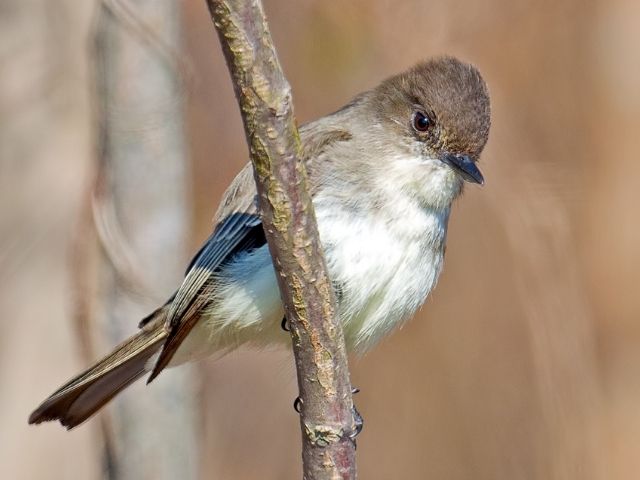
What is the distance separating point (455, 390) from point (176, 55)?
252cm

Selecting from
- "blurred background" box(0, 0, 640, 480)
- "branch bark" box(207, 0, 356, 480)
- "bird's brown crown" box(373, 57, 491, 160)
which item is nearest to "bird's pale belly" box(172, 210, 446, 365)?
"bird's brown crown" box(373, 57, 491, 160)

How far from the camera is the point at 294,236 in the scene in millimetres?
2217

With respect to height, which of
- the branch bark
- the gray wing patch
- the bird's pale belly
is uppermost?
the gray wing patch

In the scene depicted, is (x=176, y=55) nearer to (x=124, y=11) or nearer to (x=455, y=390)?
(x=124, y=11)

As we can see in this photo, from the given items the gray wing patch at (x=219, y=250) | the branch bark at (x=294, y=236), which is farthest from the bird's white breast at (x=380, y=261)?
the branch bark at (x=294, y=236)

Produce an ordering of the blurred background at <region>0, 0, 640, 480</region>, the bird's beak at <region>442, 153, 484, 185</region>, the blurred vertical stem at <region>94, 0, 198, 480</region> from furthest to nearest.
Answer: the blurred background at <region>0, 0, 640, 480</region>, the blurred vertical stem at <region>94, 0, 198, 480</region>, the bird's beak at <region>442, 153, 484, 185</region>

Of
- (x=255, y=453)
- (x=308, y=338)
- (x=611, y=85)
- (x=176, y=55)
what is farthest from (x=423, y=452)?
(x=308, y=338)

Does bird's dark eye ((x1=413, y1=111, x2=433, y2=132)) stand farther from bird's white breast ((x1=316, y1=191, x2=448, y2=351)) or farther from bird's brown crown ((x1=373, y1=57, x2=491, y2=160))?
bird's white breast ((x1=316, y1=191, x2=448, y2=351))

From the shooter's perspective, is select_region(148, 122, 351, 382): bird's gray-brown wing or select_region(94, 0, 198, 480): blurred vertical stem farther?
select_region(94, 0, 198, 480): blurred vertical stem

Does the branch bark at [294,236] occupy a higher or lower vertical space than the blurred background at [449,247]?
lower

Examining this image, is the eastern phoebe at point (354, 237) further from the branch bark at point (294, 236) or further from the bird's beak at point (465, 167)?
the branch bark at point (294, 236)

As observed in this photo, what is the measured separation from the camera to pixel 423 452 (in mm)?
5309

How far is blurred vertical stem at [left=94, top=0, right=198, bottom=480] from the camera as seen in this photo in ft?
11.7

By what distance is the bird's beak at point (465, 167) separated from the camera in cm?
332
